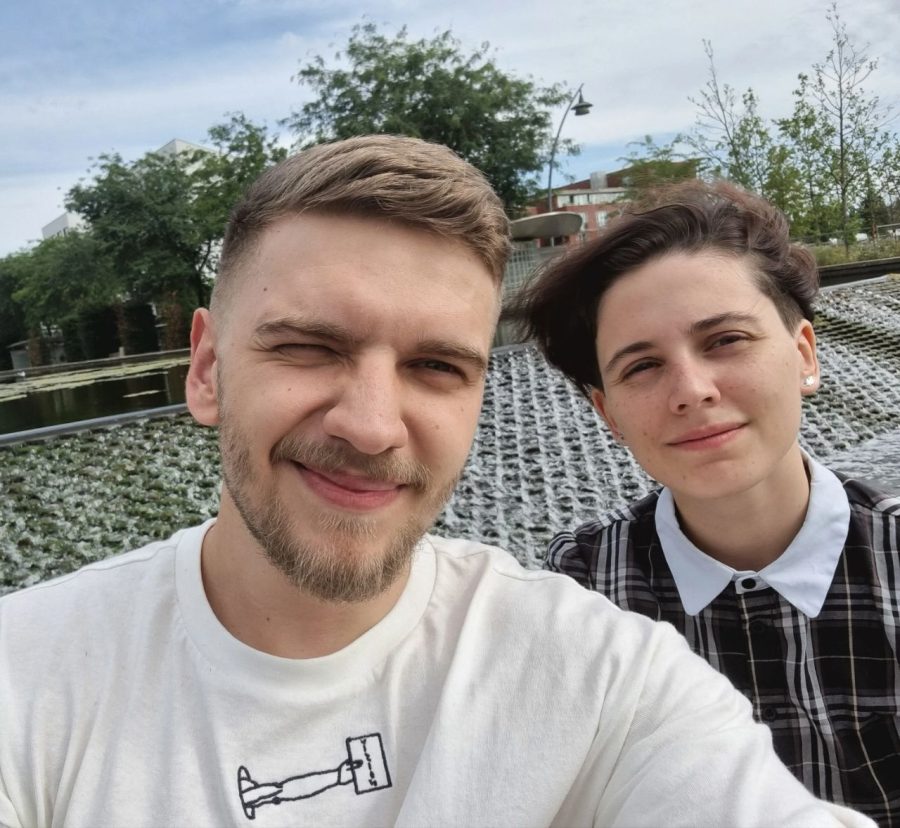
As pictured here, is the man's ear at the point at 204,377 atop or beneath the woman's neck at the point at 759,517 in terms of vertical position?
atop

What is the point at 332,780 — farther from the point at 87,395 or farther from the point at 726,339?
the point at 87,395

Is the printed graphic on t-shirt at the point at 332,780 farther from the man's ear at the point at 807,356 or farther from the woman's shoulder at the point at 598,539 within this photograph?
the man's ear at the point at 807,356

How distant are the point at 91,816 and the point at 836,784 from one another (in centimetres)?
164

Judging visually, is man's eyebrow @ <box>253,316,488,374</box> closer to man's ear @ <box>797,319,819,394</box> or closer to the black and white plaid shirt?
the black and white plaid shirt

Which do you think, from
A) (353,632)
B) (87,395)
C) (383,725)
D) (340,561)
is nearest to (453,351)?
(340,561)

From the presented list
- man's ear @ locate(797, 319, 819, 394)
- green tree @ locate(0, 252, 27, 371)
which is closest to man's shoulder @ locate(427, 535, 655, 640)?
man's ear @ locate(797, 319, 819, 394)

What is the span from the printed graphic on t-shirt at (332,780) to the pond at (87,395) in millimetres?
8772

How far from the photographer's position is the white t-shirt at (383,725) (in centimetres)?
117

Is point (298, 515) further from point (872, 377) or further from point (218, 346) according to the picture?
point (872, 377)

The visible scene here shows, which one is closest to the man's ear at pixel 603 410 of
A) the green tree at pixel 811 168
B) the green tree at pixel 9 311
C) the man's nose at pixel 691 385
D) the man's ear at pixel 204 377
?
the man's nose at pixel 691 385

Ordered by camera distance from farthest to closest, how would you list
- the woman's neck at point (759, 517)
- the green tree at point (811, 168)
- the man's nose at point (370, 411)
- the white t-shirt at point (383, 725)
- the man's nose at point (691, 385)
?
the green tree at point (811, 168), the woman's neck at point (759, 517), the man's nose at point (691, 385), the man's nose at point (370, 411), the white t-shirt at point (383, 725)

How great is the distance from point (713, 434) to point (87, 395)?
12.7 meters

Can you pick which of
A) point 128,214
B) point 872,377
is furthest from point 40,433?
point 128,214

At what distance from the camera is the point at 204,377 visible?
164 centimetres
